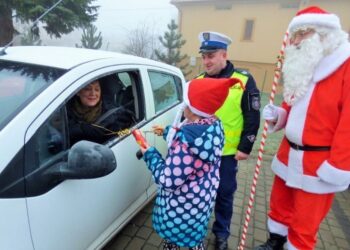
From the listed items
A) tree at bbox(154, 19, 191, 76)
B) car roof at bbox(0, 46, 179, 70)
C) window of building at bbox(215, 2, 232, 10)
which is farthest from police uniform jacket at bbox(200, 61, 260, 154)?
window of building at bbox(215, 2, 232, 10)

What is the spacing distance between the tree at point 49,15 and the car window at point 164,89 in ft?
16.5

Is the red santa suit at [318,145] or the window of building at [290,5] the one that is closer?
the red santa suit at [318,145]

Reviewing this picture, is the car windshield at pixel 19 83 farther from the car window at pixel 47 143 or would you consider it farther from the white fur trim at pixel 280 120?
the white fur trim at pixel 280 120

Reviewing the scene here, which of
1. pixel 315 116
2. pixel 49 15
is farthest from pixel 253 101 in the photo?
pixel 49 15

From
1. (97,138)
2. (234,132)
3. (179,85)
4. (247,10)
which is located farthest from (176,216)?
(247,10)

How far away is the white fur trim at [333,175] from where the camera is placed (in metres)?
1.80

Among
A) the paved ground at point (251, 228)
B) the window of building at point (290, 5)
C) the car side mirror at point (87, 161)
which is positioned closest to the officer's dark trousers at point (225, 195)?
the paved ground at point (251, 228)

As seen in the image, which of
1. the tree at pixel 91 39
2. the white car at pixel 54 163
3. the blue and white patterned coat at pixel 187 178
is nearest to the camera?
the white car at pixel 54 163

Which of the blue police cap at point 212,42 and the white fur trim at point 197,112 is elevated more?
the blue police cap at point 212,42

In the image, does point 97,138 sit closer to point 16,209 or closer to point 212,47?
point 16,209

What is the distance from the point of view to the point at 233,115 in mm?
2377

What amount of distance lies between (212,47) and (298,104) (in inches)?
34.1

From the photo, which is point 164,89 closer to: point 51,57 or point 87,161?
point 51,57

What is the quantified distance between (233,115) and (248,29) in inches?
888
